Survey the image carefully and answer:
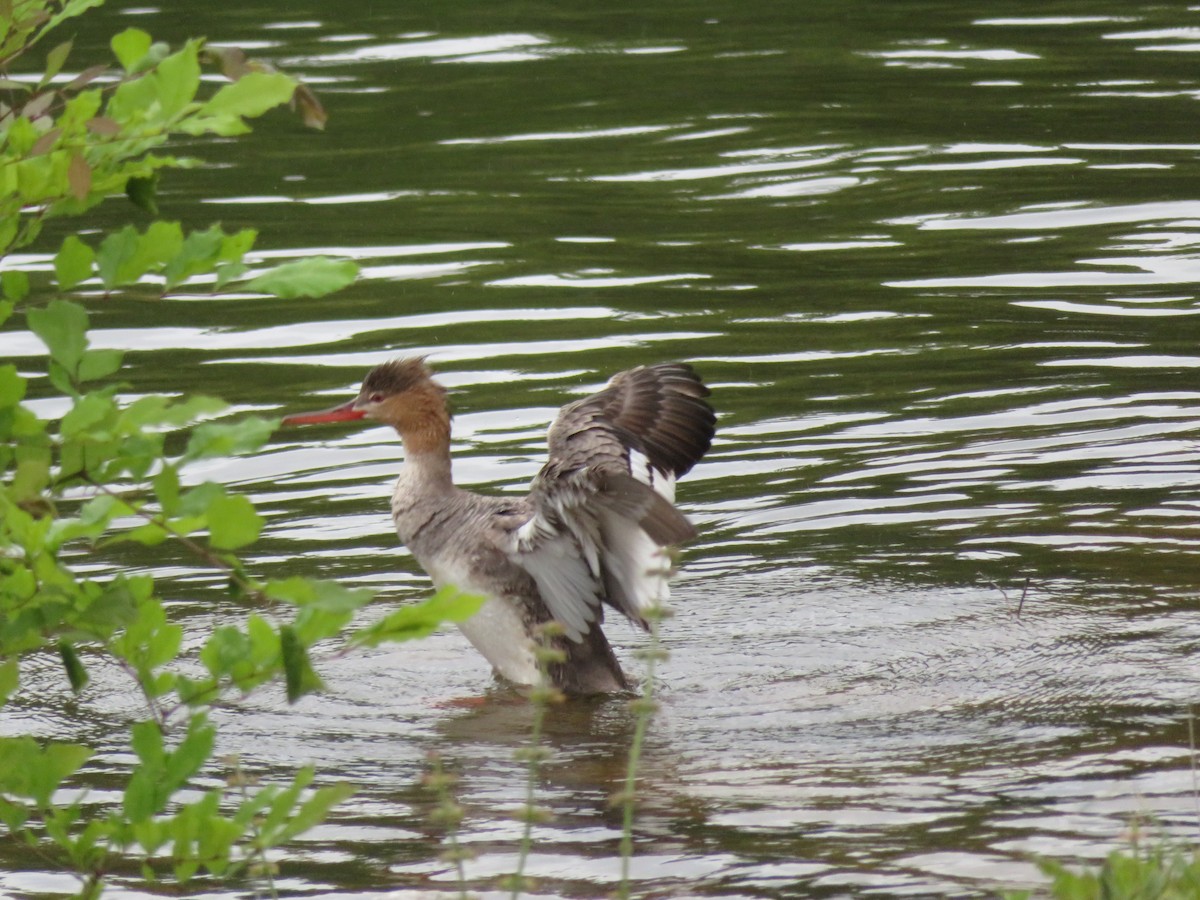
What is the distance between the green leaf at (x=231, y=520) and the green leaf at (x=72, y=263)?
55 cm

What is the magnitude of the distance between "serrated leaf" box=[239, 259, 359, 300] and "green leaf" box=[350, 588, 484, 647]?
555mm

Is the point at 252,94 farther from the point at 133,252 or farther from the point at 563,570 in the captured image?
the point at 563,570

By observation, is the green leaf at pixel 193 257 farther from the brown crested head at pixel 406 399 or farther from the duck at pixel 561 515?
the brown crested head at pixel 406 399

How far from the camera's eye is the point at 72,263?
332cm

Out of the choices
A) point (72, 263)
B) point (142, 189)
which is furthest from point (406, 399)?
point (72, 263)

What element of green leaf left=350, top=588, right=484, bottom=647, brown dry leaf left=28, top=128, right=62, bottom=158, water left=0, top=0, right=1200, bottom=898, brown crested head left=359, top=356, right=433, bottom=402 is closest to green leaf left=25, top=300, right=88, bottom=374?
brown dry leaf left=28, top=128, right=62, bottom=158

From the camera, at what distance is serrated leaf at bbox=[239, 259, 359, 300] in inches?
127

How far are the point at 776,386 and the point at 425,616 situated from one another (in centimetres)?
728

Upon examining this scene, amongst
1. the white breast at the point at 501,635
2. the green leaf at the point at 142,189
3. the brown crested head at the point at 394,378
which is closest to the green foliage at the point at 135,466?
the green leaf at the point at 142,189

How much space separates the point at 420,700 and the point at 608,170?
8.32m

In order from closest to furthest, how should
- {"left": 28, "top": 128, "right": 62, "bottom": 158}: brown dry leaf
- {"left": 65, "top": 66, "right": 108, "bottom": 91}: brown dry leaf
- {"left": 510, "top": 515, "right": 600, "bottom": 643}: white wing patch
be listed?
{"left": 28, "top": 128, "right": 62, "bottom": 158}: brown dry leaf < {"left": 65, "top": 66, "right": 108, "bottom": 91}: brown dry leaf < {"left": 510, "top": 515, "right": 600, "bottom": 643}: white wing patch

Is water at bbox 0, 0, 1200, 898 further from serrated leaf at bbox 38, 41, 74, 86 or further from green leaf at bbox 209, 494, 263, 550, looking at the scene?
serrated leaf at bbox 38, 41, 74, 86

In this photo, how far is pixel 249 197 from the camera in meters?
14.5

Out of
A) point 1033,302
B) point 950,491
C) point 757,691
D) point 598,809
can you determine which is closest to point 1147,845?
point 598,809
